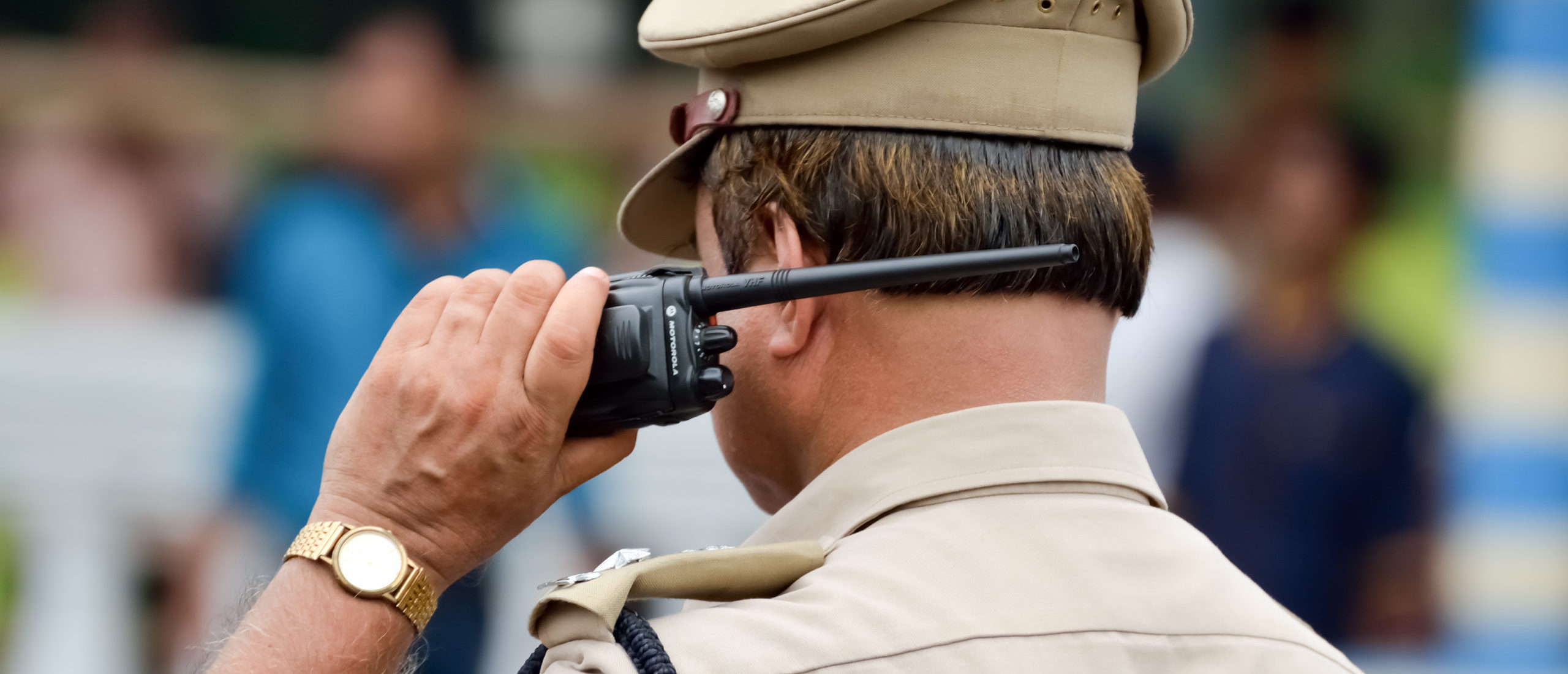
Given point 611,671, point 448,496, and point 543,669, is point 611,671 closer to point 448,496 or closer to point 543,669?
point 543,669

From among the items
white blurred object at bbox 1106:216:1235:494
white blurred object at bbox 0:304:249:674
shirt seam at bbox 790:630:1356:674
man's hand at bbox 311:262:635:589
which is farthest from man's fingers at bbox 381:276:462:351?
white blurred object at bbox 0:304:249:674

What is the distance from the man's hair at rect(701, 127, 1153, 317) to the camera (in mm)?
1416

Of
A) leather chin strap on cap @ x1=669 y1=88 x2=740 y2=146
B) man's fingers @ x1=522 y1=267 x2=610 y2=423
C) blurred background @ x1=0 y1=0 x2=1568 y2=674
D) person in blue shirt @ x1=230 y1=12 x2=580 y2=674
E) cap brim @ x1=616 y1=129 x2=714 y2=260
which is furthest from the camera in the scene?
blurred background @ x1=0 y1=0 x2=1568 y2=674

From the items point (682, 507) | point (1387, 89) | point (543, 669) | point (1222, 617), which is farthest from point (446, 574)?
point (1387, 89)

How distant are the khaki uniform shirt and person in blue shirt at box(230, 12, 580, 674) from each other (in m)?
2.41

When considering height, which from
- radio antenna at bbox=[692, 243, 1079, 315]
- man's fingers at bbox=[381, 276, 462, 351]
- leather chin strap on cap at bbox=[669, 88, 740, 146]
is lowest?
man's fingers at bbox=[381, 276, 462, 351]

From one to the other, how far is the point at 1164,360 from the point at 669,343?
379 cm

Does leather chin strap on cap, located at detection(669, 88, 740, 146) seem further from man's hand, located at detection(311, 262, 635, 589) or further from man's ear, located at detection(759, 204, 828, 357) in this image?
man's hand, located at detection(311, 262, 635, 589)

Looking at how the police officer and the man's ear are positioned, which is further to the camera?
the man's ear

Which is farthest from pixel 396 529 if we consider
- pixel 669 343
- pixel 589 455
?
pixel 669 343

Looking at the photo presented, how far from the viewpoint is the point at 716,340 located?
4.62 ft

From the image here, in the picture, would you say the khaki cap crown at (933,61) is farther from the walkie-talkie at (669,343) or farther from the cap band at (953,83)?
the walkie-talkie at (669,343)

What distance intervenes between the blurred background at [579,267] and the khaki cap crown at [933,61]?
273 cm

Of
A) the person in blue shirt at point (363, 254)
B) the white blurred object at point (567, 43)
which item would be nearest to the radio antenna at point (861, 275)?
the person in blue shirt at point (363, 254)
